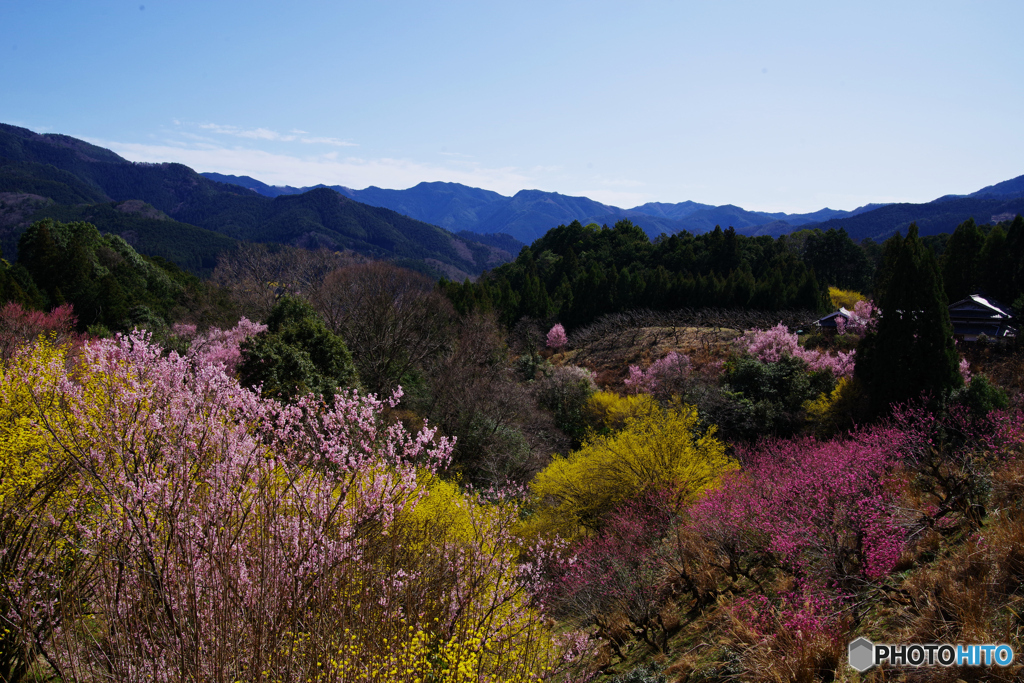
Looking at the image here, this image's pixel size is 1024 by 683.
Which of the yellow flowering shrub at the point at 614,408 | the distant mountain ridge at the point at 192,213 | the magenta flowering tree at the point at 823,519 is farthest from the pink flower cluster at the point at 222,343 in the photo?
the distant mountain ridge at the point at 192,213

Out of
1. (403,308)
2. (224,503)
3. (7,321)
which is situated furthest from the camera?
(403,308)

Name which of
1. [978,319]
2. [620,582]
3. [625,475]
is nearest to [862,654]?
[620,582]

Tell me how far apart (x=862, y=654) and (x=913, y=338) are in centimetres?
1293

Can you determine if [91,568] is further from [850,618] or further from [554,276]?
[554,276]

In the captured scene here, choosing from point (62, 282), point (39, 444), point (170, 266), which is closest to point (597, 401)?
point (39, 444)

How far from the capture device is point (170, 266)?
4719 centimetres

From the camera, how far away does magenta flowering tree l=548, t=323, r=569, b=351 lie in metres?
37.1

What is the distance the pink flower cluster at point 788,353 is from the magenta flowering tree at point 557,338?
46.8 ft

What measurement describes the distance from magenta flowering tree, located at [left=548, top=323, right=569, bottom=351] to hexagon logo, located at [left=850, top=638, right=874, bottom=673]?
106ft

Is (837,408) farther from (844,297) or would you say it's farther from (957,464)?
(844,297)

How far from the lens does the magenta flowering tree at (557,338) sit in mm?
37072

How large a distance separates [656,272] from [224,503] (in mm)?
41646

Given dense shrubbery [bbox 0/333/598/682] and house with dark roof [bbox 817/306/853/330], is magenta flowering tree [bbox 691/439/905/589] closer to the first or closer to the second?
dense shrubbery [bbox 0/333/598/682]

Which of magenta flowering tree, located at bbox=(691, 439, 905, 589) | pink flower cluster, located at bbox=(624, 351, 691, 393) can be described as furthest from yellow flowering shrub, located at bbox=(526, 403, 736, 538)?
pink flower cluster, located at bbox=(624, 351, 691, 393)
